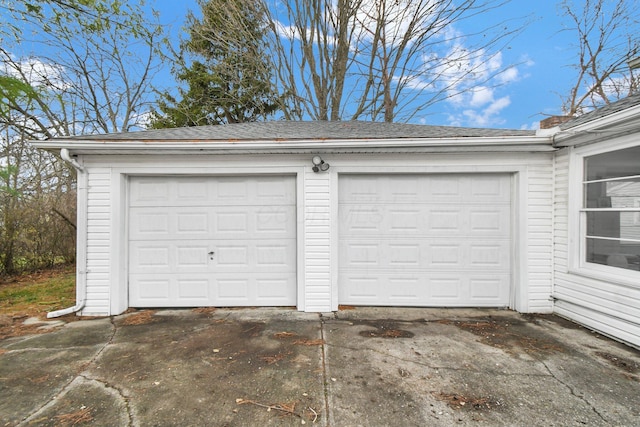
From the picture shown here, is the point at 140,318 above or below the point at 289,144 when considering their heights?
below

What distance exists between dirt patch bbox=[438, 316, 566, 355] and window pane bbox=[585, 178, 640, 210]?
1.96 meters

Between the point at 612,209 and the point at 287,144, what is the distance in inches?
180

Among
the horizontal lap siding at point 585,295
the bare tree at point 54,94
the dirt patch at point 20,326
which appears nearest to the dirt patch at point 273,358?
the dirt patch at point 20,326

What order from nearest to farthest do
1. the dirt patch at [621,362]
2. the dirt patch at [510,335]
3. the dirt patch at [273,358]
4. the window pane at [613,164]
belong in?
the dirt patch at [621,362] → the dirt patch at [273,358] → the dirt patch at [510,335] → the window pane at [613,164]

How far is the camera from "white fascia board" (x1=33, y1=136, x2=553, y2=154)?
4.12 metres

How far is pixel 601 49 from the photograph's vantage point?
10484 millimetres

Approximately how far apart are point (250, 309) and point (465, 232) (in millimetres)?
3781

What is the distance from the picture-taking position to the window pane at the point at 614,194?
137 inches

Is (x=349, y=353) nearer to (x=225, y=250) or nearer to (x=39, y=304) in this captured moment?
(x=225, y=250)

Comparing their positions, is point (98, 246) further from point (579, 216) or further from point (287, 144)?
point (579, 216)

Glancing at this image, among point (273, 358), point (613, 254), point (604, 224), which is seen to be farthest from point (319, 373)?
point (604, 224)

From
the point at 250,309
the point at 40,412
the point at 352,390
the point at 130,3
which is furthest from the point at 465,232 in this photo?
the point at 130,3

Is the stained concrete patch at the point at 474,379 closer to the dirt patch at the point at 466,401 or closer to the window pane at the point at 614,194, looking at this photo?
the dirt patch at the point at 466,401

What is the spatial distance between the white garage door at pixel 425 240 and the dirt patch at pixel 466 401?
2211 mm
